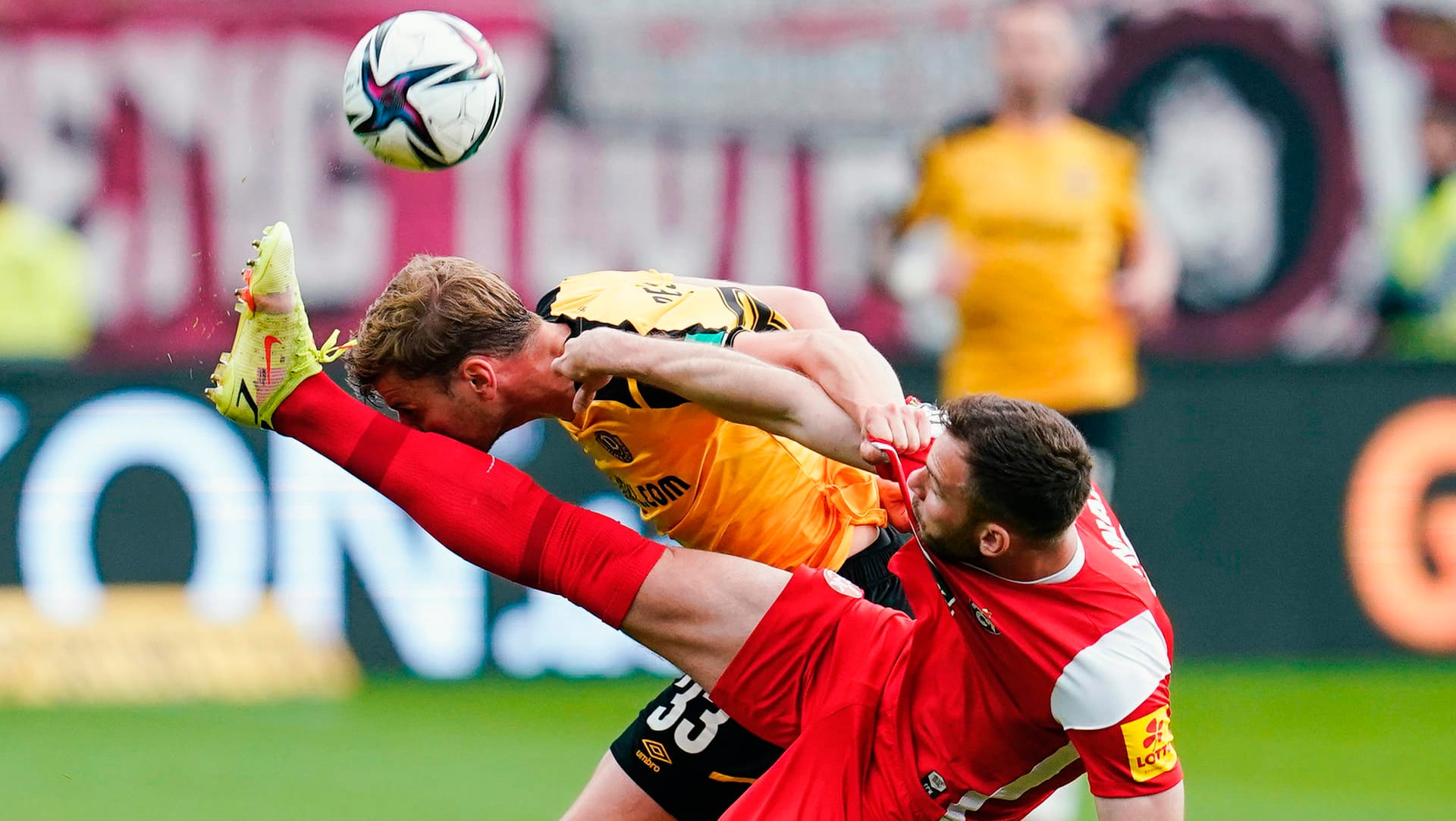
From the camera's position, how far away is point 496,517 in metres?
4.38

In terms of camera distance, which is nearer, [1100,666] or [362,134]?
[1100,666]

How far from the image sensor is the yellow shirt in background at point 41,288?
9.66 metres

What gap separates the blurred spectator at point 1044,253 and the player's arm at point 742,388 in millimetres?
→ 3461

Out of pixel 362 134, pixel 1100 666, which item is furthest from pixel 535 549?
pixel 1100 666

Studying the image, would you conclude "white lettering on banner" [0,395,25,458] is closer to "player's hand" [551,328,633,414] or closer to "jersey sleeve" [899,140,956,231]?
"jersey sleeve" [899,140,956,231]

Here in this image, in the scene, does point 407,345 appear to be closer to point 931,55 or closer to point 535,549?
point 535,549

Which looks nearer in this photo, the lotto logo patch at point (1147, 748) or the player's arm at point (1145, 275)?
the lotto logo patch at point (1147, 748)

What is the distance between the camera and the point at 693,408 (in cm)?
432

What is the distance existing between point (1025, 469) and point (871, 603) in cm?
93

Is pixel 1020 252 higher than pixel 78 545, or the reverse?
pixel 1020 252

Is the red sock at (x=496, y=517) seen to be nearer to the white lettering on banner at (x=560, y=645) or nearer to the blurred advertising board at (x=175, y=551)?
the blurred advertising board at (x=175, y=551)

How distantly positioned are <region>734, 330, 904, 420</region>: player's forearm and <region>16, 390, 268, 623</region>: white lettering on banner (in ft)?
15.7

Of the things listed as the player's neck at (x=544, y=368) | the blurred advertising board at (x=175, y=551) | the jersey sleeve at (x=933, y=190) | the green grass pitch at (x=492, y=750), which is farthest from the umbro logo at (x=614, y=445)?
the blurred advertising board at (x=175, y=551)

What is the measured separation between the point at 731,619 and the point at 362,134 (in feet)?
4.56
